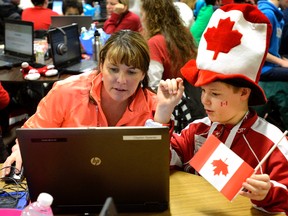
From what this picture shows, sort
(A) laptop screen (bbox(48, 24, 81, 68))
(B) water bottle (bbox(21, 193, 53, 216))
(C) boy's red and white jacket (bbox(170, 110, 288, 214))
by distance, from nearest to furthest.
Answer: (B) water bottle (bbox(21, 193, 53, 216))
(C) boy's red and white jacket (bbox(170, 110, 288, 214))
(A) laptop screen (bbox(48, 24, 81, 68))

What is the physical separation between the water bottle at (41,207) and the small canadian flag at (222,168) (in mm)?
489

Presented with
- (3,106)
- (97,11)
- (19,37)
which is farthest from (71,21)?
(97,11)

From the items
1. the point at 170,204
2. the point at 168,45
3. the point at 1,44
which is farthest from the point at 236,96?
the point at 1,44

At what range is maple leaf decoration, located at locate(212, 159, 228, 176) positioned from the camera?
120 centimetres

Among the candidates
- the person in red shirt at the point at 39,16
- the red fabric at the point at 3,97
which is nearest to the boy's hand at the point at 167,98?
the red fabric at the point at 3,97

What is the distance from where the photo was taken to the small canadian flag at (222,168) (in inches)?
45.9

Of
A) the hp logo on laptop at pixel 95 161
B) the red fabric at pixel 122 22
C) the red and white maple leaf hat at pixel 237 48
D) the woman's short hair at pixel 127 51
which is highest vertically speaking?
the red and white maple leaf hat at pixel 237 48

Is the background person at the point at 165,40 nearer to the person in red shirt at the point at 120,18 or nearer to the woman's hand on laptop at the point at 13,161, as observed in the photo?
the person in red shirt at the point at 120,18

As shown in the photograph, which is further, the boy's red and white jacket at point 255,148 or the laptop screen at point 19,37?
the laptop screen at point 19,37

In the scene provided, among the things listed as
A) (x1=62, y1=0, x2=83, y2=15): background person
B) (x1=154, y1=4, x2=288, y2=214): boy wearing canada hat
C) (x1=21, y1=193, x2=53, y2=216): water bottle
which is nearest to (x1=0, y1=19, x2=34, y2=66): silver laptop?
(x1=62, y1=0, x2=83, y2=15): background person

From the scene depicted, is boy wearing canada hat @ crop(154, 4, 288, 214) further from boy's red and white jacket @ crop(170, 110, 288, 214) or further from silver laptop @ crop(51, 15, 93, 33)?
silver laptop @ crop(51, 15, 93, 33)

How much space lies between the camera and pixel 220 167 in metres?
1.22

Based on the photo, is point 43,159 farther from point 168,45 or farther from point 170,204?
point 168,45

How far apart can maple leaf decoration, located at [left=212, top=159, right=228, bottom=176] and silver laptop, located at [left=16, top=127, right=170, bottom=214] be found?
0.17m
